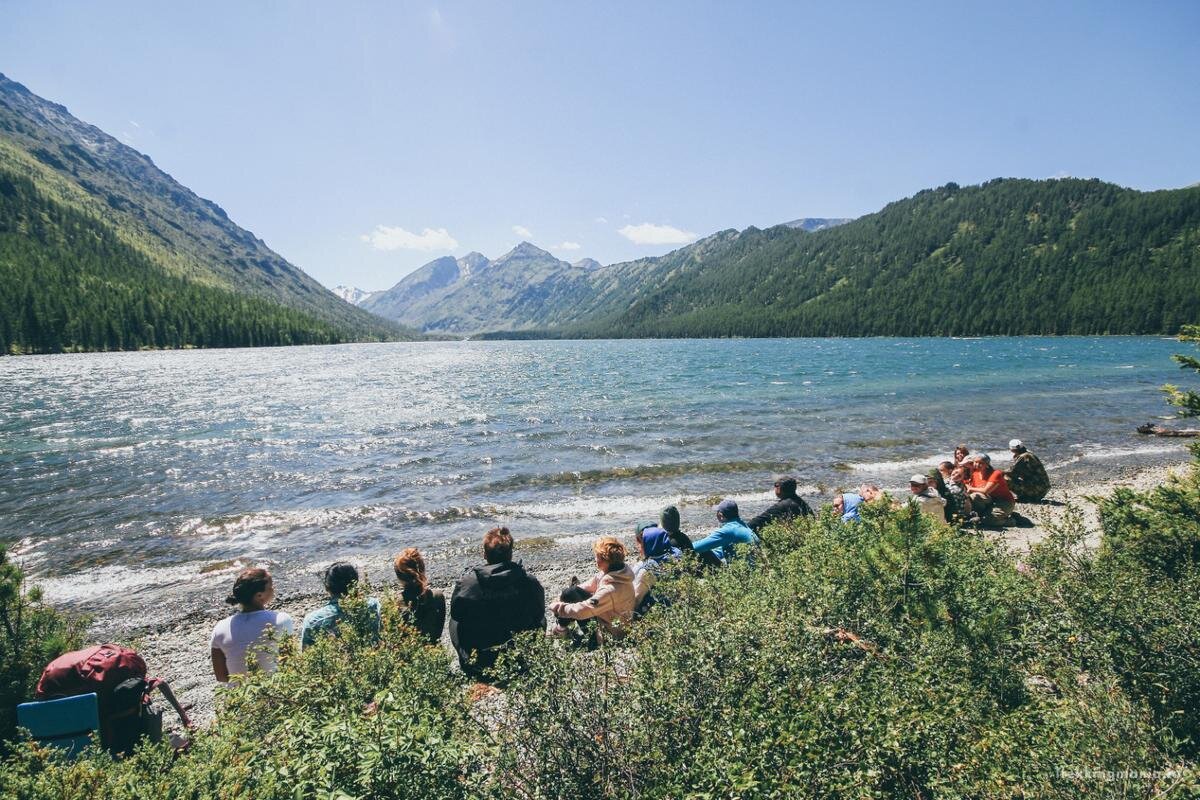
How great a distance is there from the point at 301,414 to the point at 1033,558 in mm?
45022

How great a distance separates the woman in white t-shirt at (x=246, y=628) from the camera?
23.0 ft

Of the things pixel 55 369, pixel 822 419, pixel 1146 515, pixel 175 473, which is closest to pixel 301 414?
pixel 175 473

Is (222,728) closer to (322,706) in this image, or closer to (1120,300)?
(322,706)

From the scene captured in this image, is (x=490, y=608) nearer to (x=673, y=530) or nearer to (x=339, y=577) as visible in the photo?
(x=339, y=577)

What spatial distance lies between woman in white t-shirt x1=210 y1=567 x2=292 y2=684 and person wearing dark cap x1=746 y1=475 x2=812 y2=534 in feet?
27.0

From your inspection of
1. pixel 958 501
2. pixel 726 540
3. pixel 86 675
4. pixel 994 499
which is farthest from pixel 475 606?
pixel 994 499

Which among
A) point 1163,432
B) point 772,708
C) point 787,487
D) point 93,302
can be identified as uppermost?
point 93,302

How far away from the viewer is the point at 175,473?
24.2 meters

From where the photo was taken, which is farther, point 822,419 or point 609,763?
point 822,419

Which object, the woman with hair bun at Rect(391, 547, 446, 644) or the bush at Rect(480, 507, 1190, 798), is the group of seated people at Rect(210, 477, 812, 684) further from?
the bush at Rect(480, 507, 1190, 798)

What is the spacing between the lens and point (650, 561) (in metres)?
8.67

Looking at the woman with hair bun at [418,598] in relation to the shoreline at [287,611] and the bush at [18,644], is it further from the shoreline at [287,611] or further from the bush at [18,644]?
the bush at [18,644]

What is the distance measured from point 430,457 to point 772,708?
80.8ft

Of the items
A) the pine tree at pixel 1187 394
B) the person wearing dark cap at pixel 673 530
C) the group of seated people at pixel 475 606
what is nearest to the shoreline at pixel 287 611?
the group of seated people at pixel 475 606
